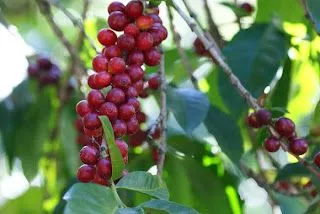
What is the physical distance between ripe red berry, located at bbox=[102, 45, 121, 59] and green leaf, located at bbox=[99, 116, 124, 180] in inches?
4.3

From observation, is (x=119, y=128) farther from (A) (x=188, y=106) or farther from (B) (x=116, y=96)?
(A) (x=188, y=106)

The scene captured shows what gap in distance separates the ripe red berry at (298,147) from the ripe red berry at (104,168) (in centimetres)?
24

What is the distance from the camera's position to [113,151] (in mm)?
679

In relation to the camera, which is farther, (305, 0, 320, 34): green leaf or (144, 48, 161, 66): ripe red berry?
(305, 0, 320, 34): green leaf

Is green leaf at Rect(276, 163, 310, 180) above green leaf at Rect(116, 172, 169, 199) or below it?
below

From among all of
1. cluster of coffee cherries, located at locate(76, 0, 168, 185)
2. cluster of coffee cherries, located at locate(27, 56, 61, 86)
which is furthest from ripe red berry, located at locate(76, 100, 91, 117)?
cluster of coffee cherries, located at locate(27, 56, 61, 86)

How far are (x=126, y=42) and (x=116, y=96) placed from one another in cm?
7

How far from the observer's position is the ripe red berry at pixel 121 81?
735 mm

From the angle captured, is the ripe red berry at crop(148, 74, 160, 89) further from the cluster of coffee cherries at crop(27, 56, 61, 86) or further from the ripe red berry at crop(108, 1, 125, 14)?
the cluster of coffee cherries at crop(27, 56, 61, 86)

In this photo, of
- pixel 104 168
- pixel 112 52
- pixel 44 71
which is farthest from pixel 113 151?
pixel 44 71

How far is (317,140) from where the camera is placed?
1098 millimetres

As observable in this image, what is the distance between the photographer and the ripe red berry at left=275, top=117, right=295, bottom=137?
829 millimetres

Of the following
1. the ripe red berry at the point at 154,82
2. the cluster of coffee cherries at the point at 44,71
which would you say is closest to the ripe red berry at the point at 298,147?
the ripe red berry at the point at 154,82

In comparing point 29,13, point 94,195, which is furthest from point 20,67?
point 94,195
